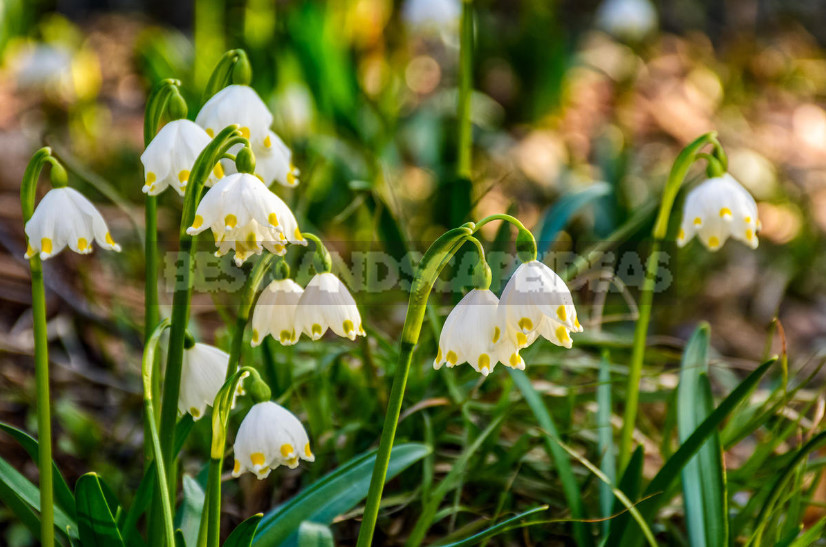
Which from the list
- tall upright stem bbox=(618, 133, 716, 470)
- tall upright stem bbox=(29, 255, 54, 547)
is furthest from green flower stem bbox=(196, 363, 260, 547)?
tall upright stem bbox=(618, 133, 716, 470)

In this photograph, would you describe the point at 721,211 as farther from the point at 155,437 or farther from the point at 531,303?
the point at 155,437

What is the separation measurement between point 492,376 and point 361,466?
1.63 feet

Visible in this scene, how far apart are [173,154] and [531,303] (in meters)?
0.55

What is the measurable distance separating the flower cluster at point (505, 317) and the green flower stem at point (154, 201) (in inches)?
19.0

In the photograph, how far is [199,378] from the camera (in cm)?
124

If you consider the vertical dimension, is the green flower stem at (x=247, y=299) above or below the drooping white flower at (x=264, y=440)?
above

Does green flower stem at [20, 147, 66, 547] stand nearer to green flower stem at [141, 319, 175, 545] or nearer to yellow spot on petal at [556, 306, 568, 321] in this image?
green flower stem at [141, 319, 175, 545]

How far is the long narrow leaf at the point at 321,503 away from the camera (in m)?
1.38

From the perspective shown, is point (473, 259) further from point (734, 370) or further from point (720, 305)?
point (720, 305)

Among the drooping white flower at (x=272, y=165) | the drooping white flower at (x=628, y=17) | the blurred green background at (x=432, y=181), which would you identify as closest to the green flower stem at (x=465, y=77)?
the blurred green background at (x=432, y=181)

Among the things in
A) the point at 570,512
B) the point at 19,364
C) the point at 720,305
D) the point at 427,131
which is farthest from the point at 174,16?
the point at 570,512

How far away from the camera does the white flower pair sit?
3.63ft

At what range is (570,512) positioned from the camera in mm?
1622

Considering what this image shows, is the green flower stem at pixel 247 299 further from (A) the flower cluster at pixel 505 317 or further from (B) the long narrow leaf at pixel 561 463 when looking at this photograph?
(B) the long narrow leaf at pixel 561 463
